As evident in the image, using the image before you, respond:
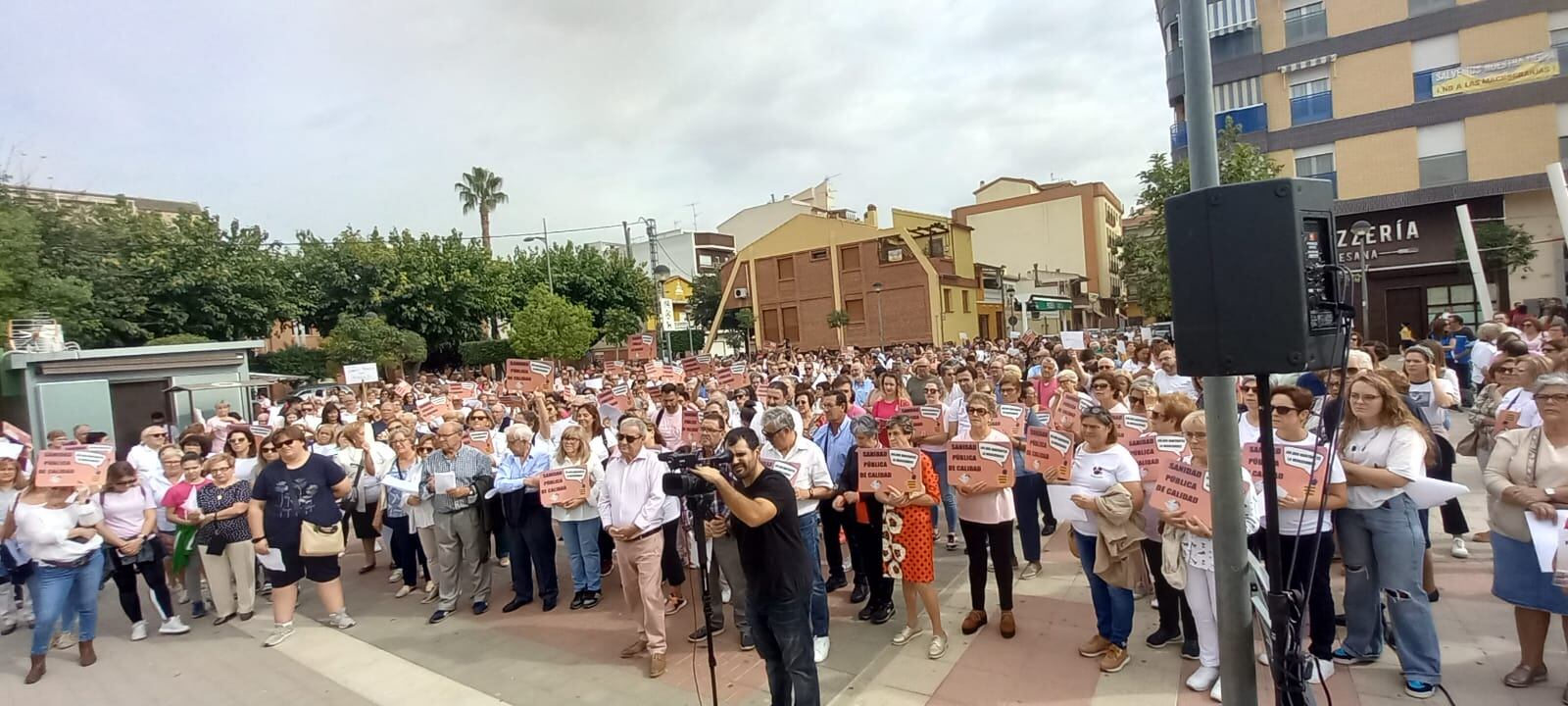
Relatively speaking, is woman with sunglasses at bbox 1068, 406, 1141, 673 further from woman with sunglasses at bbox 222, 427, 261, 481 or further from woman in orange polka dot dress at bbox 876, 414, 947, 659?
woman with sunglasses at bbox 222, 427, 261, 481

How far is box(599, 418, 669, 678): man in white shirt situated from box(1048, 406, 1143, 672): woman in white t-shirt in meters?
2.90

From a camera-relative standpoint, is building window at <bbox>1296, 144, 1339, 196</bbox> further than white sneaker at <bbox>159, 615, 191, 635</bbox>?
Yes

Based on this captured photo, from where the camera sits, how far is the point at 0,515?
637 centimetres

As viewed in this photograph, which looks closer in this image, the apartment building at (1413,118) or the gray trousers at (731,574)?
the gray trousers at (731,574)

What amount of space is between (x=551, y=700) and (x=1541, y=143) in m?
29.0

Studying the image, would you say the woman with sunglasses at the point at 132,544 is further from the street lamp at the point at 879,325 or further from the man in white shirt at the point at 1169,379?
the street lamp at the point at 879,325

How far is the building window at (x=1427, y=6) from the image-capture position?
21.8 m

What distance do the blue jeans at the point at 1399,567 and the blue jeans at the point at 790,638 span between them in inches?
124

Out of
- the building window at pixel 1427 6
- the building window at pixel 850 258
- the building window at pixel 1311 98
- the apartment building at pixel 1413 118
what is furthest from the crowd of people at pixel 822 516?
the building window at pixel 850 258

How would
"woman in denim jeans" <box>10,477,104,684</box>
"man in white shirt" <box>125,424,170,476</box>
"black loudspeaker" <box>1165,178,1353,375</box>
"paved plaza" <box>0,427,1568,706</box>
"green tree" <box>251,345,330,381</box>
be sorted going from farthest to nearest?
"green tree" <box>251,345,330,381</box> → "man in white shirt" <box>125,424,170,476</box> → "woman in denim jeans" <box>10,477,104,684</box> → "paved plaza" <box>0,427,1568,706</box> → "black loudspeaker" <box>1165,178,1353,375</box>

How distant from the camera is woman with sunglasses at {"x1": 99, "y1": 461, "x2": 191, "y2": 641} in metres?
6.37

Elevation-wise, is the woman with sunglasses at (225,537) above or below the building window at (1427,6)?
below

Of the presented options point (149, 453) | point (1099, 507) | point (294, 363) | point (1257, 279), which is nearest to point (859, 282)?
point (294, 363)

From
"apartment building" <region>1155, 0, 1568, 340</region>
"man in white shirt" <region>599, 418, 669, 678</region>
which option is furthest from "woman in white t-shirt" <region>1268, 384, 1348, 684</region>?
"apartment building" <region>1155, 0, 1568, 340</region>
